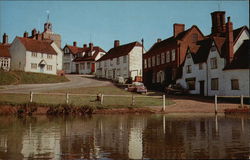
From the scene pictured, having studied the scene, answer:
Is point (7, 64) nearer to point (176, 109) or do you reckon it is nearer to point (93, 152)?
point (176, 109)

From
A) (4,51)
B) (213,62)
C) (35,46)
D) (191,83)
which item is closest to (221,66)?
(213,62)

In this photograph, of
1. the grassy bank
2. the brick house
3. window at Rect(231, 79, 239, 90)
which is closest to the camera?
window at Rect(231, 79, 239, 90)

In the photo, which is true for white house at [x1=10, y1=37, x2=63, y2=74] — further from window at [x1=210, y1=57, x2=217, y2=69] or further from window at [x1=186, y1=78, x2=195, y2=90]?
window at [x1=210, y1=57, x2=217, y2=69]

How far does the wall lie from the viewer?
56656 mm

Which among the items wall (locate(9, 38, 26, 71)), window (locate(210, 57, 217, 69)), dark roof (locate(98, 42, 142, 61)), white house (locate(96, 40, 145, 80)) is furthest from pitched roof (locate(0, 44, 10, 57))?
window (locate(210, 57, 217, 69))

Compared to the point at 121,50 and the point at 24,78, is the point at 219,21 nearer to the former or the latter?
the point at 121,50

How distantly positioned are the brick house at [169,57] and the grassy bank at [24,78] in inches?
720

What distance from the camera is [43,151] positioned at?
7.38 metres

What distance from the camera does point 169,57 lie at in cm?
4891

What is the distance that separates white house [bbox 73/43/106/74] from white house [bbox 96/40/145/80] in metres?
7.93

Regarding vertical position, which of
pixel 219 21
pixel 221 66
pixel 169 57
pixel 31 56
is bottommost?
pixel 221 66

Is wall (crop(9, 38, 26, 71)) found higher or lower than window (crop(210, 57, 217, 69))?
higher

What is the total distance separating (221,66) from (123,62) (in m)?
27.9

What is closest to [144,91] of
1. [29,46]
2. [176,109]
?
[176,109]
